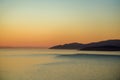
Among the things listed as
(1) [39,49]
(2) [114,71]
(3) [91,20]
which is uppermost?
(3) [91,20]

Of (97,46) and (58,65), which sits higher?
(97,46)

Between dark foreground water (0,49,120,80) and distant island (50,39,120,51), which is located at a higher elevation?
distant island (50,39,120,51)

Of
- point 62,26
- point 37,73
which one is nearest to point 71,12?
point 62,26

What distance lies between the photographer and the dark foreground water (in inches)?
137

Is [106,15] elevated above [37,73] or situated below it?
above

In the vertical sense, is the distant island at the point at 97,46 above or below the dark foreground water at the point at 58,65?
→ above

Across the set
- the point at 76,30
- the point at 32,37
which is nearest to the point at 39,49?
the point at 32,37

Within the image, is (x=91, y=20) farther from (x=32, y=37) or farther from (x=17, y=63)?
(x=17, y=63)

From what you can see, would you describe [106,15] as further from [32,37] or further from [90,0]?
[32,37]

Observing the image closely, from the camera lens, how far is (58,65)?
3.50 m

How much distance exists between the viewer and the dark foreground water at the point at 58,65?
3.49 metres

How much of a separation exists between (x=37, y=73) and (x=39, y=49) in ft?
0.76

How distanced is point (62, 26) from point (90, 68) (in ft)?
1.58

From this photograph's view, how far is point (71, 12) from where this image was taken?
3.56 metres
